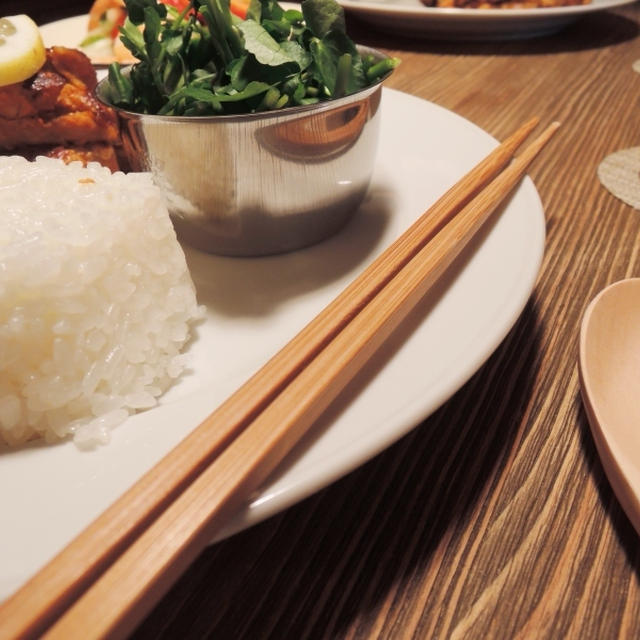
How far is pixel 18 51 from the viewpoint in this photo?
1146mm

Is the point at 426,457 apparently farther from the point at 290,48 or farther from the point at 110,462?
the point at 290,48

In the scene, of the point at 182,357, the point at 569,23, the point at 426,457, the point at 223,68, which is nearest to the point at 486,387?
the point at 426,457

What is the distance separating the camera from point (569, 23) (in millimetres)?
2518

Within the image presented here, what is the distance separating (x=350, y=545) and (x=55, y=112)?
1042 millimetres

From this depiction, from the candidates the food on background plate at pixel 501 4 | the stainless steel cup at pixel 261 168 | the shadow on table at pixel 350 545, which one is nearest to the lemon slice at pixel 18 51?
the stainless steel cup at pixel 261 168

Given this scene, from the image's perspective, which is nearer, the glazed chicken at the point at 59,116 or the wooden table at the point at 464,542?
the wooden table at the point at 464,542

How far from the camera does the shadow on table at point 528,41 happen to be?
2410mm

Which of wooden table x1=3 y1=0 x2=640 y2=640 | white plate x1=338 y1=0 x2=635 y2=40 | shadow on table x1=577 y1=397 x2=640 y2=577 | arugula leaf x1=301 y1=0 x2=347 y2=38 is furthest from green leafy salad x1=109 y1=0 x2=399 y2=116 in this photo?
white plate x1=338 y1=0 x2=635 y2=40

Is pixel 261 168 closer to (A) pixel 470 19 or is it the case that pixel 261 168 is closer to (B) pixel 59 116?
(B) pixel 59 116

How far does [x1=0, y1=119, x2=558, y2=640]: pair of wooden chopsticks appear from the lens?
1.38 feet

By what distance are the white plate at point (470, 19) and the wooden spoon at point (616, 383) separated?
1824 mm

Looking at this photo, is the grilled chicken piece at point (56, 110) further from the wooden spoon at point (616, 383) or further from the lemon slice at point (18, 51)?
the wooden spoon at point (616, 383)

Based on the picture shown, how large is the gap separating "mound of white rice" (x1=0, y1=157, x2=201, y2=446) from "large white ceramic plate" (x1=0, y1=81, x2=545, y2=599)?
4cm

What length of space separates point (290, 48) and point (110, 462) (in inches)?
28.4
